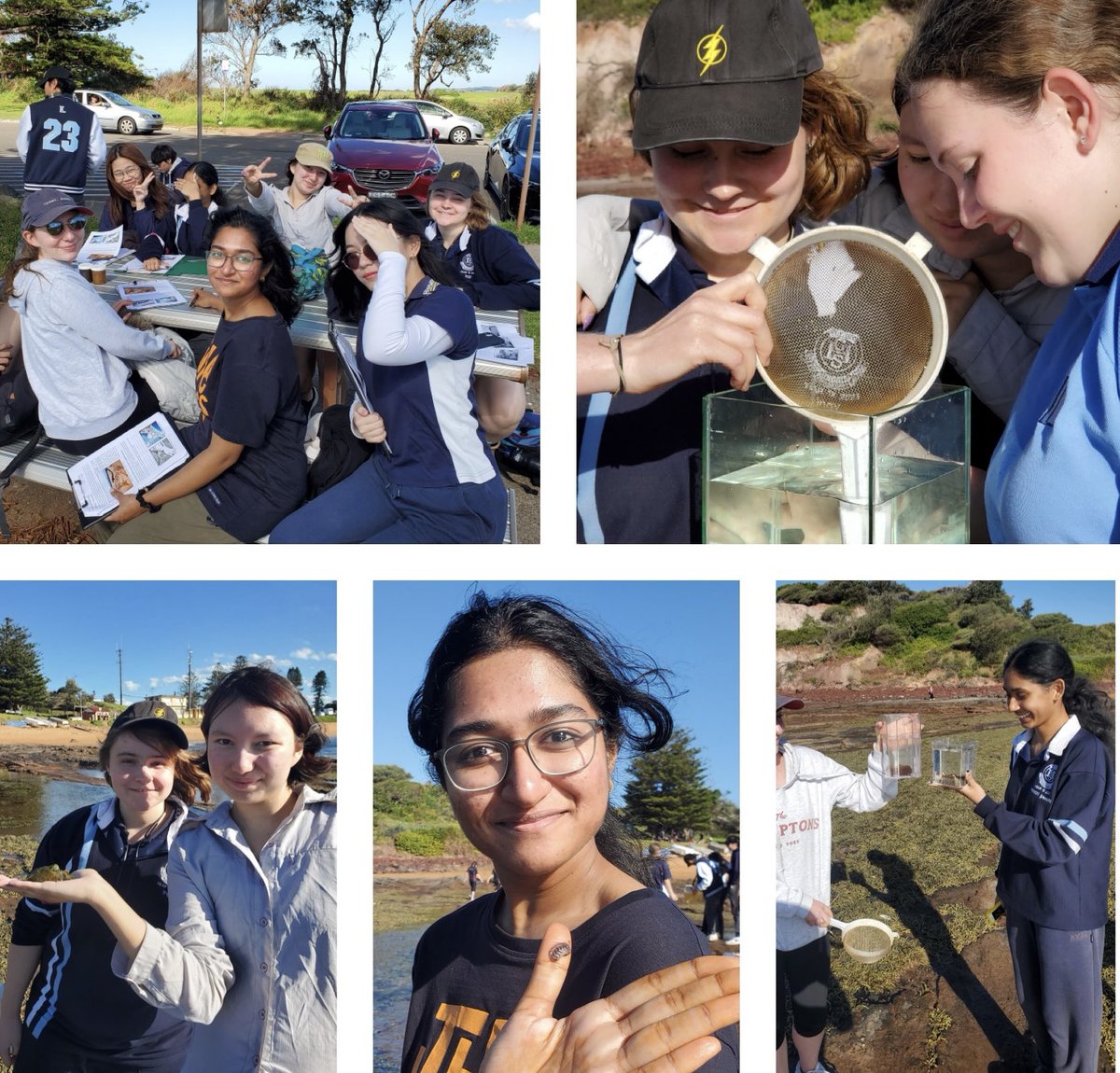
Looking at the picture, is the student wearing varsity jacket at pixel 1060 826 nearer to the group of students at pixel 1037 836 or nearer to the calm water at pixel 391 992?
the group of students at pixel 1037 836

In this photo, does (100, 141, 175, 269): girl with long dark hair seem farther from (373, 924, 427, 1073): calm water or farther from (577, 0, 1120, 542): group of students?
(373, 924, 427, 1073): calm water

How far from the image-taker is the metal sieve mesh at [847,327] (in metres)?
1.84

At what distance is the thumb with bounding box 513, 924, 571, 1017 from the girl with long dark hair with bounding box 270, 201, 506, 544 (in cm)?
76

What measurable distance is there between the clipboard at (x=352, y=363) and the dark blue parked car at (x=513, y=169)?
1.32 feet

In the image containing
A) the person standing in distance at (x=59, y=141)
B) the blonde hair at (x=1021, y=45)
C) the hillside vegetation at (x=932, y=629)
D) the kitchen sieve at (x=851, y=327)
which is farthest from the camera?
the person standing in distance at (x=59, y=141)

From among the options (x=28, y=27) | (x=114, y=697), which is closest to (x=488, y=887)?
(x=114, y=697)

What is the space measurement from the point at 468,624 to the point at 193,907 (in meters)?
0.77

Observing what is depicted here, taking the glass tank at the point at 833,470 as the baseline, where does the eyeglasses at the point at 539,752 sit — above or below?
below

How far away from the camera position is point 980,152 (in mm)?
1769

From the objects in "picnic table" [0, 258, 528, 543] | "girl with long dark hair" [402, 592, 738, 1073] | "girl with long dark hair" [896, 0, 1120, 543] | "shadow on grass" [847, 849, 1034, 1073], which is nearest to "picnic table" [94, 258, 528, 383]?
"picnic table" [0, 258, 528, 543]

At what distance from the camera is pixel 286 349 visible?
2324 mm

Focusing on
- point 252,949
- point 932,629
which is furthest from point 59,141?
point 932,629

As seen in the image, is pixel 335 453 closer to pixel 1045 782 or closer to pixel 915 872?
pixel 915 872

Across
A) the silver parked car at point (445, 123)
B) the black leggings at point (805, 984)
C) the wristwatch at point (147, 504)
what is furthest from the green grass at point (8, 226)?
the black leggings at point (805, 984)
